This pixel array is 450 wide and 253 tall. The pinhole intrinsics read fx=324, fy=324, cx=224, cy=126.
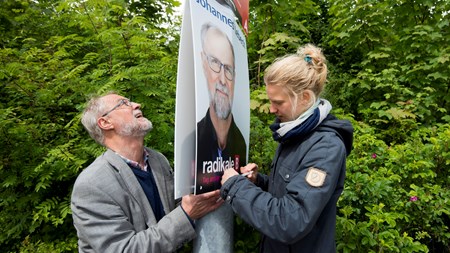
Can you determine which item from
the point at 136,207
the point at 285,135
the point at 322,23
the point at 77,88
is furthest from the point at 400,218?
the point at 322,23

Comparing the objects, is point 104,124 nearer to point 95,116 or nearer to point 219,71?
point 95,116

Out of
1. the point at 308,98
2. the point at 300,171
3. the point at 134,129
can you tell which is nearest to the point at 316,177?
the point at 300,171

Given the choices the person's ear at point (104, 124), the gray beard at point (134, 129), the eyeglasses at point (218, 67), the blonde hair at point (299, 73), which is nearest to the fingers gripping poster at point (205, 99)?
the eyeglasses at point (218, 67)

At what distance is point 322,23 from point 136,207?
747 centimetres

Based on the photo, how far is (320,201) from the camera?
1.36 m

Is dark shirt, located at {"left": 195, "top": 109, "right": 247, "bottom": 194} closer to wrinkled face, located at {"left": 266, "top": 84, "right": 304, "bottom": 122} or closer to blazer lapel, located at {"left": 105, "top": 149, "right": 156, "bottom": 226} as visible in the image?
wrinkled face, located at {"left": 266, "top": 84, "right": 304, "bottom": 122}

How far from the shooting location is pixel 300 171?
146cm

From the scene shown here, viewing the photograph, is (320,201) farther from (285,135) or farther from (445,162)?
(445,162)

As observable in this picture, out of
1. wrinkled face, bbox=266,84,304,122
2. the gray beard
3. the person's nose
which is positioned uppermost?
the person's nose

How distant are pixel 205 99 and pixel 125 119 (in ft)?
2.42

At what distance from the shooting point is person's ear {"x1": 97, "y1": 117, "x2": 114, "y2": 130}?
6.43 ft

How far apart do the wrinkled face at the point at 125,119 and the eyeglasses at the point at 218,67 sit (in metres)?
0.61

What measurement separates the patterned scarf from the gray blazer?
0.67 meters

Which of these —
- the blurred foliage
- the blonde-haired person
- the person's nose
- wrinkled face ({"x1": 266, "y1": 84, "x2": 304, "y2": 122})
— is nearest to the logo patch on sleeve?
the blonde-haired person
